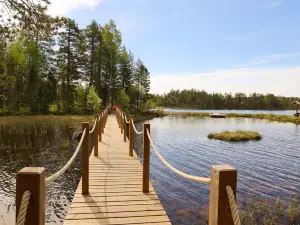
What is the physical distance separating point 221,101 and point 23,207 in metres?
131

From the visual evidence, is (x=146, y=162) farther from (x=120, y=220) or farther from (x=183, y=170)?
(x=183, y=170)

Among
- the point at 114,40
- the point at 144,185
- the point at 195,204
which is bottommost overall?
the point at 195,204

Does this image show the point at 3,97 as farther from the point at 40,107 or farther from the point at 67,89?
the point at 67,89

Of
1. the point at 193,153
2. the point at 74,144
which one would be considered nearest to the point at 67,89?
the point at 74,144

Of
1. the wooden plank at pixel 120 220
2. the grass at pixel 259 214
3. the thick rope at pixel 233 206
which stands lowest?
the grass at pixel 259 214

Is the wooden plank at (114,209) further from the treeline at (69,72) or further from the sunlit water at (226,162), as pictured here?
the treeline at (69,72)

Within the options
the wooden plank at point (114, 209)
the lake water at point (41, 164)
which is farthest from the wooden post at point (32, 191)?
the lake water at point (41, 164)

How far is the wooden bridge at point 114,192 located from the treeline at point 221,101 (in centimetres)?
11670

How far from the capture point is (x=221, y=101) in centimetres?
12725

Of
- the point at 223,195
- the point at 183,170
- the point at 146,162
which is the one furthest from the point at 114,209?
the point at 183,170

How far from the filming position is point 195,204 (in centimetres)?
878

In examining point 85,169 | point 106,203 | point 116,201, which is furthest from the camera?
point 85,169

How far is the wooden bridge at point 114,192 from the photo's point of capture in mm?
1929

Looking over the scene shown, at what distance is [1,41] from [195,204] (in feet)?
27.8
